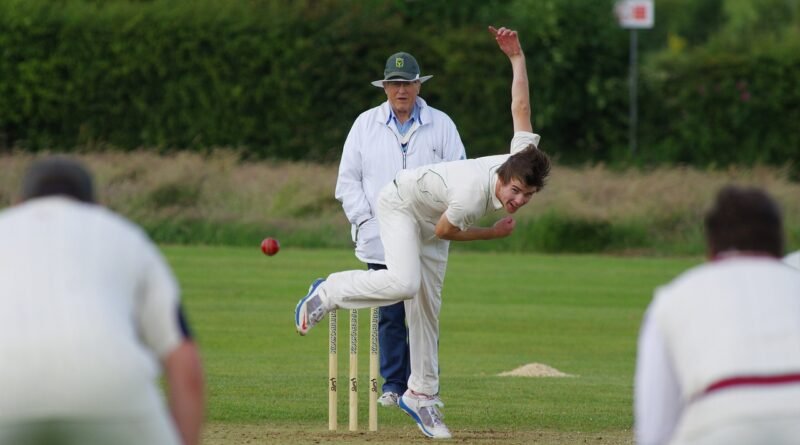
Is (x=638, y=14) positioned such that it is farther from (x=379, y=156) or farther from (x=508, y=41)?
(x=508, y=41)

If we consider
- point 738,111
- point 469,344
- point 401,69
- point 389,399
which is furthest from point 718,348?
point 738,111

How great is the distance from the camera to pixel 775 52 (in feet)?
81.5

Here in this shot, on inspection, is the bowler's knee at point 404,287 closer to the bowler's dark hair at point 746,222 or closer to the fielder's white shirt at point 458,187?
the fielder's white shirt at point 458,187

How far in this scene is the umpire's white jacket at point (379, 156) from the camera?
841 cm

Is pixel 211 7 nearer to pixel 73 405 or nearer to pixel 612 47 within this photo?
pixel 612 47

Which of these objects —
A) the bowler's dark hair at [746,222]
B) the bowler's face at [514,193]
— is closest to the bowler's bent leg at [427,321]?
the bowler's face at [514,193]

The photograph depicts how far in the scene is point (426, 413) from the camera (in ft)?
24.1

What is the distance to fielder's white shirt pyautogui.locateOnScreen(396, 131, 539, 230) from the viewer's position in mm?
6840

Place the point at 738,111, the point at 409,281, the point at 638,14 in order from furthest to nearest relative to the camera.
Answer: the point at 738,111 < the point at 638,14 < the point at 409,281

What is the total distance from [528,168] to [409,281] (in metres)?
0.83

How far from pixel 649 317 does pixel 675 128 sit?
72.1ft

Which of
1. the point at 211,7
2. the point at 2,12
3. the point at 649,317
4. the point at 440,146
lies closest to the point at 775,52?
the point at 211,7

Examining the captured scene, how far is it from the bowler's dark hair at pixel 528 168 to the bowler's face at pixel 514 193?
19 mm

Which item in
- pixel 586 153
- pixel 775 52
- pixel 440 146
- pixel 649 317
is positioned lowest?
pixel 586 153
